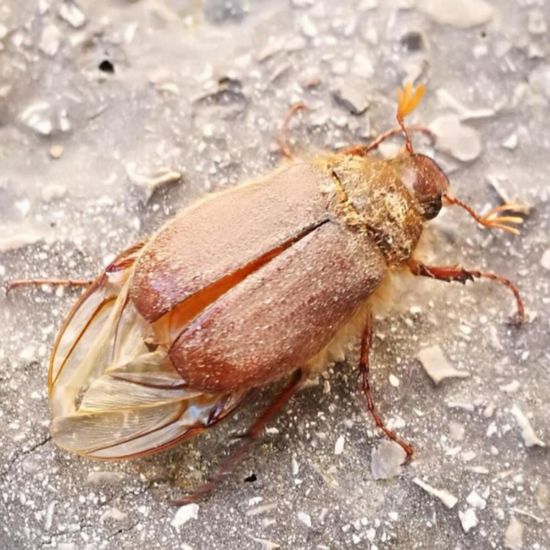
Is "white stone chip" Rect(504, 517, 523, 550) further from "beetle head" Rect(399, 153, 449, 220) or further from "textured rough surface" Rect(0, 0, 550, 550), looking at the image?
"beetle head" Rect(399, 153, 449, 220)

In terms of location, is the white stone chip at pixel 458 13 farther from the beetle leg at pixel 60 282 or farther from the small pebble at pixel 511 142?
the beetle leg at pixel 60 282

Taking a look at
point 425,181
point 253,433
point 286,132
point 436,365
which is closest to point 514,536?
point 436,365

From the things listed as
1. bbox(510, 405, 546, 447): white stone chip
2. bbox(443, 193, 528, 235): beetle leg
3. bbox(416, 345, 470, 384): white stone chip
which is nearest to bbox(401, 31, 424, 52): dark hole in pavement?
bbox(443, 193, 528, 235): beetle leg

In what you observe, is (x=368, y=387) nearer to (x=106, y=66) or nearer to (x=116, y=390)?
(x=116, y=390)

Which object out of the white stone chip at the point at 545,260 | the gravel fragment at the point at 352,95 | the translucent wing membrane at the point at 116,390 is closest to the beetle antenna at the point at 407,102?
the gravel fragment at the point at 352,95

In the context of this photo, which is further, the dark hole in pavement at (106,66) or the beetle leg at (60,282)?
the dark hole in pavement at (106,66)

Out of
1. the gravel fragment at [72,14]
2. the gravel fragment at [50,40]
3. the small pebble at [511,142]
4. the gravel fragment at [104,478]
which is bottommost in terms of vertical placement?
the gravel fragment at [104,478]
